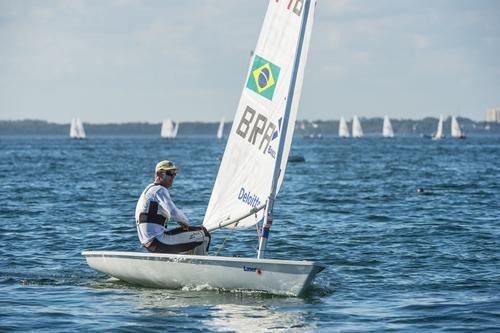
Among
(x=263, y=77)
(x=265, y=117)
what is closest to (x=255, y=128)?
(x=265, y=117)

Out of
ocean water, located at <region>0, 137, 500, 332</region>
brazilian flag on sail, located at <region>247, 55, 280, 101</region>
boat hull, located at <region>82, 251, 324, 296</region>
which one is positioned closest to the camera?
ocean water, located at <region>0, 137, 500, 332</region>

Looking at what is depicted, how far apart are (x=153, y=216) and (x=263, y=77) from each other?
268 centimetres

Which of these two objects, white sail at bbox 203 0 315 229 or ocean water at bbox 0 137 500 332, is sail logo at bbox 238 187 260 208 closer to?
white sail at bbox 203 0 315 229

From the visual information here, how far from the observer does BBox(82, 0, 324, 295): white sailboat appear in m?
13.6

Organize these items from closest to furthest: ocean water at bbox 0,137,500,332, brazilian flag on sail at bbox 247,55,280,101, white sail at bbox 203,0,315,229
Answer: ocean water at bbox 0,137,500,332 < white sail at bbox 203,0,315,229 < brazilian flag on sail at bbox 247,55,280,101

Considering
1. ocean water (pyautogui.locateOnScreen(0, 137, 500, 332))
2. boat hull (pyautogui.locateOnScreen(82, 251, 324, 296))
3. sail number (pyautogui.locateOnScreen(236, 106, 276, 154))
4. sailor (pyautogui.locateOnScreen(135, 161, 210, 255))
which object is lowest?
ocean water (pyautogui.locateOnScreen(0, 137, 500, 332))

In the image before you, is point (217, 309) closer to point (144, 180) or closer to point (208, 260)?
point (208, 260)

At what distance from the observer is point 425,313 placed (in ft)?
42.9

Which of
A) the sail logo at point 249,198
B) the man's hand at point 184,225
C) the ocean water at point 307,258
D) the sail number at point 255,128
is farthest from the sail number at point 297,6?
the ocean water at point 307,258

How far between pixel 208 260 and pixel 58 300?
2.34m

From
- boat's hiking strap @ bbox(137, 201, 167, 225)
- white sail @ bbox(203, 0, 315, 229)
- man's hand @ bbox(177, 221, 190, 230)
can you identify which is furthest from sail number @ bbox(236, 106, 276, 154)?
boat's hiking strap @ bbox(137, 201, 167, 225)

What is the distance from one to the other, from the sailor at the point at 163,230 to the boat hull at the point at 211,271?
28 centimetres

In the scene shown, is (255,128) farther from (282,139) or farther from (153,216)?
(153,216)

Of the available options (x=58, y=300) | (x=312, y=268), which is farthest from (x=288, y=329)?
(x=58, y=300)
